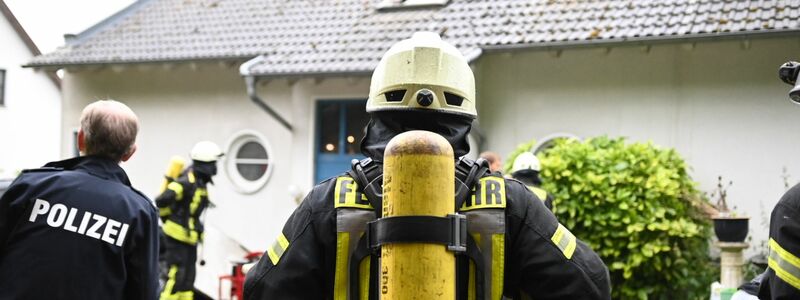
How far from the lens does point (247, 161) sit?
16.2 metres

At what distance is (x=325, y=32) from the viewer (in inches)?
599

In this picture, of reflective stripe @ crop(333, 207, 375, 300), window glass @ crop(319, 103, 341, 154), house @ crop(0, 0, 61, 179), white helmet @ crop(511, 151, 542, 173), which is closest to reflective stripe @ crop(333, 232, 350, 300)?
reflective stripe @ crop(333, 207, 375, 300)

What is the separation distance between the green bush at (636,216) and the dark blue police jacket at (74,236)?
716 cm

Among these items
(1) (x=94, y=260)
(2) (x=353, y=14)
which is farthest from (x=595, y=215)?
(1) (x=94, y=260)

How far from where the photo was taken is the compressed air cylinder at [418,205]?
114 inches

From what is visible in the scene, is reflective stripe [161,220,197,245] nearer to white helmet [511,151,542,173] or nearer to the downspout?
white helmet [511,151,542,173]

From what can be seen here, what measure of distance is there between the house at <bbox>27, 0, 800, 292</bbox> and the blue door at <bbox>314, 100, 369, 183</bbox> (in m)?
0.02

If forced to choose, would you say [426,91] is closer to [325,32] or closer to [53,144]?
[325,32]

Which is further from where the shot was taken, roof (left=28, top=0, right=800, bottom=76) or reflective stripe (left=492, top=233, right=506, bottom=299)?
roof (left=28, top=0, right=800, bottom=76)

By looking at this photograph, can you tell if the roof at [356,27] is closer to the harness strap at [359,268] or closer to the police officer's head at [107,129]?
the police officer's head at [107,129]

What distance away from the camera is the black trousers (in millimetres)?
9969

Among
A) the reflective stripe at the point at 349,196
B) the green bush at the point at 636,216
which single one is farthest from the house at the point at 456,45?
the reflective stripe at the point at 349,196

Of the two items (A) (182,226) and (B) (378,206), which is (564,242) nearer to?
(B) (378,206)

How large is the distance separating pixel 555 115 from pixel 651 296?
10.1 feet
